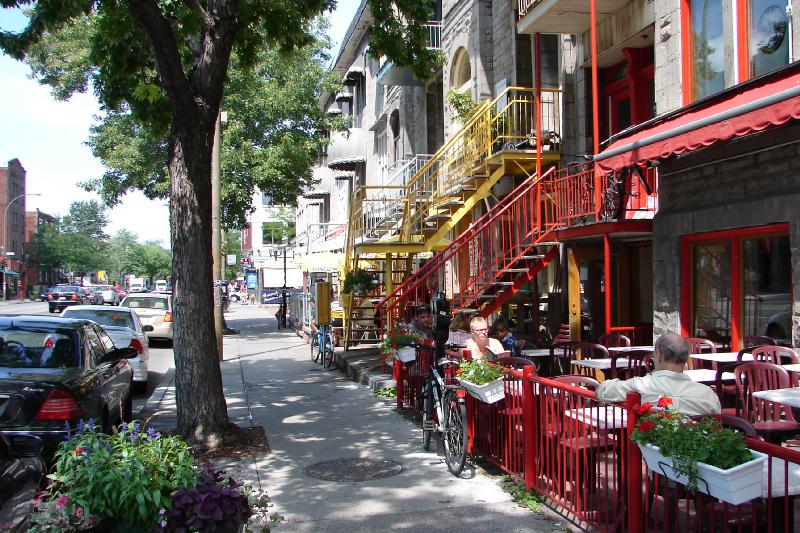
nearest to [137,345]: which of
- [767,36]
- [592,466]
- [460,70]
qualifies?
[592,466]

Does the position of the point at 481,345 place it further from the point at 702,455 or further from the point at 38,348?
the point at 38,348

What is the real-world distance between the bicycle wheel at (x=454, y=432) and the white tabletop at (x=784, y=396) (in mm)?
2448

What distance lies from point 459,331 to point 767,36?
5.39 meters

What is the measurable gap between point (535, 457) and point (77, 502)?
3633 millimetres

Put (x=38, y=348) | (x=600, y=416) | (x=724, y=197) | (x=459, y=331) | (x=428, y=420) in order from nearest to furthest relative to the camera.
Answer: (x=600, y=416) → (x=38, y=348) → (x=428, y=420) → (x=724, y=197) → (x=459, y=331)

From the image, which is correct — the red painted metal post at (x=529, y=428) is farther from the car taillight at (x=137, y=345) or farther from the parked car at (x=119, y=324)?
the parked car at (x=119, y=324)

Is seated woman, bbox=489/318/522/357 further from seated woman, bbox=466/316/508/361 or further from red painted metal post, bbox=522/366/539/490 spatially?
red painted metal post, bbox=522/366/539/490

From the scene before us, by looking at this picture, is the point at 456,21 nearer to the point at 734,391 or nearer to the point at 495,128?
the point at 495,128

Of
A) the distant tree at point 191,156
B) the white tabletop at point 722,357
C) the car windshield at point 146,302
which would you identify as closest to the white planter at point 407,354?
the distant tree at point 191,156

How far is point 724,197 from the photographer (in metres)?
8.51

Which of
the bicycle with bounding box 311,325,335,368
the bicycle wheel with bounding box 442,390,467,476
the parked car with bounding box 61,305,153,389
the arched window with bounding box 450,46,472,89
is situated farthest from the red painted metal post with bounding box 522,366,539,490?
the arched window with bounding box 450,46,472,89

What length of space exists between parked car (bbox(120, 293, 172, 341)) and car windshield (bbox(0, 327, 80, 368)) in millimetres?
13265

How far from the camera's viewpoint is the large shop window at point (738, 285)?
817 cm

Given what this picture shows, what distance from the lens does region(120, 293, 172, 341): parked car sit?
20875 mm
